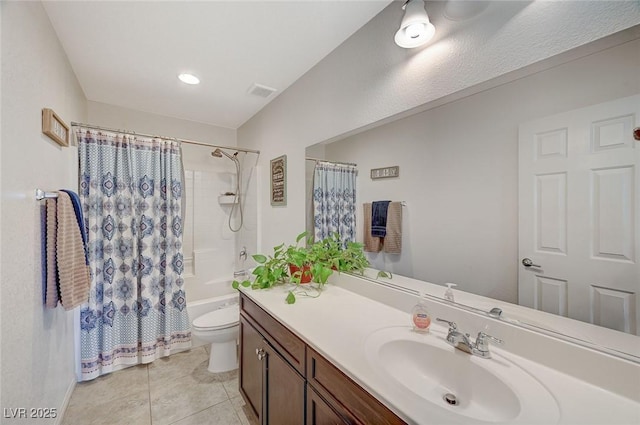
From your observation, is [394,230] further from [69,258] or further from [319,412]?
[69,258]

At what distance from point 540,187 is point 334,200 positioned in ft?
3.63

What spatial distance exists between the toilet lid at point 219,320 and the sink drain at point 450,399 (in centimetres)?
164

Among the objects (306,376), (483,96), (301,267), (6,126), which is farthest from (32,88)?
(483,96)

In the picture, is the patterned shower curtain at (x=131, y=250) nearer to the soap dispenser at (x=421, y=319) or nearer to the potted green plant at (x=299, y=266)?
the potted green plant at (x=299, y=266)

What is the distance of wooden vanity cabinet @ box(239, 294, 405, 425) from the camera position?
76 cm

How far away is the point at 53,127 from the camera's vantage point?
139 centimetres

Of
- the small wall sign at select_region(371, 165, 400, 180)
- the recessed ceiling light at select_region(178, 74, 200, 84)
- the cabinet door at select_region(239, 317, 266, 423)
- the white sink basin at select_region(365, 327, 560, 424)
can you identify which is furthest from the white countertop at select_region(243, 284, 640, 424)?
the recessed ceiling light at select_region(178, 74, 200, 84)

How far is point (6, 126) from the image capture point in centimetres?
95

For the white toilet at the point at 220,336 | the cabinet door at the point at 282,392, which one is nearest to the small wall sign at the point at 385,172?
the cabinet door at the point at 282,392

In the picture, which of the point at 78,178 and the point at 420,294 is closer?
the point at 420,294

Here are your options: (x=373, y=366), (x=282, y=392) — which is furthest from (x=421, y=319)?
(x=282, y=392)

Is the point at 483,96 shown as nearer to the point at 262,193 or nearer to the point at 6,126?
the point at 6,126

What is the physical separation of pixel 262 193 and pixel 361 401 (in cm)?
220

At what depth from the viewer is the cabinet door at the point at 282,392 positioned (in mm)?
1011
